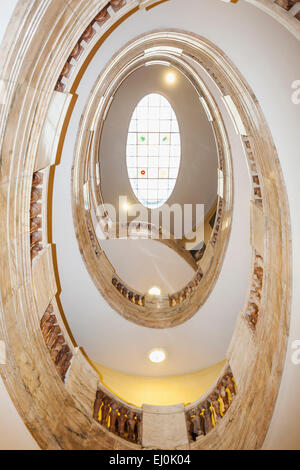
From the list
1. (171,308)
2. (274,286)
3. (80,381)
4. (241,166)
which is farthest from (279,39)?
A: (171,308)

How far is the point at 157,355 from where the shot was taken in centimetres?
870

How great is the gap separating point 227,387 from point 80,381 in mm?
2306

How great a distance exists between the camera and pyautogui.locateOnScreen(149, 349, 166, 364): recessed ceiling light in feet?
28.4

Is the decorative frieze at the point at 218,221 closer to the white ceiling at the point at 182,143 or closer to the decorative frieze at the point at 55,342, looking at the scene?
the decorative frieze at the point at 55,342

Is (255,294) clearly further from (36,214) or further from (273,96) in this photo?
(36,214)

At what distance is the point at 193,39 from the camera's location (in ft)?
16.4

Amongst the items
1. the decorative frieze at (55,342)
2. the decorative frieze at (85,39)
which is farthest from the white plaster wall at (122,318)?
the decorative frieze at (55,342)

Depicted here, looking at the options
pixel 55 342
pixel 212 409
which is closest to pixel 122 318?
pixel 212 409

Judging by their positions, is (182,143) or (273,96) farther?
(182,143)

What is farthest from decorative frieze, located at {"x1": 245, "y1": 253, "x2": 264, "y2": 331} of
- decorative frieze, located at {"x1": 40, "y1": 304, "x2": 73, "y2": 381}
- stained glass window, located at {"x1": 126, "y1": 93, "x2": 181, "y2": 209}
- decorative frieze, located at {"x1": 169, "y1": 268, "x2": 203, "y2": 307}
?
stained glass window, located at {"x1": 126, "y1": 93, "x2": 181, "y2": 209}

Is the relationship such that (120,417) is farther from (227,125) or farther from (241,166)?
(227,125)

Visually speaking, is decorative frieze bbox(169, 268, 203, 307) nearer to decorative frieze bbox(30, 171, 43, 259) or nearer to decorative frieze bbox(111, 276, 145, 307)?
decorative frieze bbox(111, 276, 145, 307)

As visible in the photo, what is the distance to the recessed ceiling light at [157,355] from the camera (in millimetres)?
8656

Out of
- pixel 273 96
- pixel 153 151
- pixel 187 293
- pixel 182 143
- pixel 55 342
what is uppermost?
pixel 182 143
